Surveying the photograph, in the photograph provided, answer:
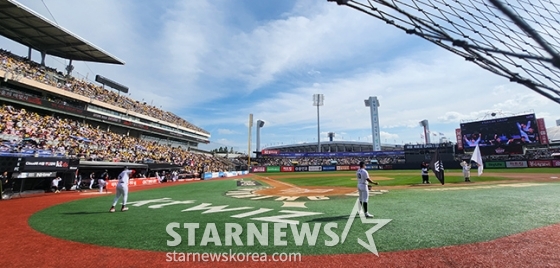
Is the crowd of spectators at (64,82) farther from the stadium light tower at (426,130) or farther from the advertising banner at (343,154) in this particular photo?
the stadium light tower at (426,130)

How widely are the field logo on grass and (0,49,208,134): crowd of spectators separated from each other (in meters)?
39.1

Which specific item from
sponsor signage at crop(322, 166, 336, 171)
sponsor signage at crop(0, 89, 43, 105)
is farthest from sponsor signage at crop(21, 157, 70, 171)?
sponsor signage at crop(322, 166, 336, 171)

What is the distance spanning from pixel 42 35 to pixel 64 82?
7.14m

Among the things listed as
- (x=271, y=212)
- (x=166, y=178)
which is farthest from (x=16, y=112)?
(x=271, y=212)

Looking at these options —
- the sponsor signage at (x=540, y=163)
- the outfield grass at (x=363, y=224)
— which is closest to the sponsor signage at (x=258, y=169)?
the sponsor signage at (x=540, y=163)

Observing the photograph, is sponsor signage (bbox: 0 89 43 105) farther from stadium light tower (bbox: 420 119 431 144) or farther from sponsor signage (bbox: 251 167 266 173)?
stadium light tower (bbox: 420 119 431 144)

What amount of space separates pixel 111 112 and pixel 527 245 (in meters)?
54.1

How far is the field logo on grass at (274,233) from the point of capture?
5.63m

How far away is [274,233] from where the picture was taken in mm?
6355

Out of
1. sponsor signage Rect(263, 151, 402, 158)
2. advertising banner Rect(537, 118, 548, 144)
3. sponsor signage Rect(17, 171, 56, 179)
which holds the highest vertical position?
advertising banner Rect(537, 118, 548, 144)

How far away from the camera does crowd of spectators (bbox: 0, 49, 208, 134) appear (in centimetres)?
3165

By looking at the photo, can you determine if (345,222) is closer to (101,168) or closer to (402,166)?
(101,168)

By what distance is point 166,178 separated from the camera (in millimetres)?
33906

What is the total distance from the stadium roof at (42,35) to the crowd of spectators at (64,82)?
2916 millimetres
